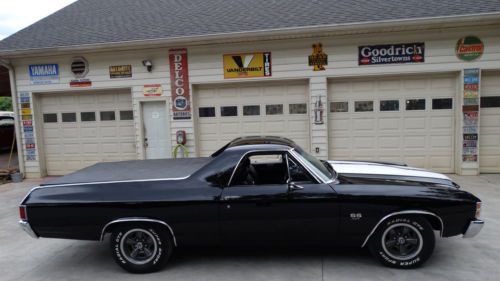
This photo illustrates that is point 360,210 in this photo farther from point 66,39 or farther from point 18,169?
point 18,169

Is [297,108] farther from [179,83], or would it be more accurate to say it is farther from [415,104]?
[179,83]

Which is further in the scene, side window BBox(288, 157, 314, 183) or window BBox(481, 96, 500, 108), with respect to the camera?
window BBox(481, 96, 500, 108)

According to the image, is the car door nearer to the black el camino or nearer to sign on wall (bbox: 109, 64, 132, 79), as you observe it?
the black el camino

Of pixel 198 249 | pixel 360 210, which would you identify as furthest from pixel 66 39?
pixel 360 210

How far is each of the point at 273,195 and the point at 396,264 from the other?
59.6 inches

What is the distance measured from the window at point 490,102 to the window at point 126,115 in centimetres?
895

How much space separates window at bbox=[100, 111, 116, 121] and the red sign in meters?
1.93

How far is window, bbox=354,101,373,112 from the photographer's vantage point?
8.41 m

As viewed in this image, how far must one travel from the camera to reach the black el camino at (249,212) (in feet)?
11.7

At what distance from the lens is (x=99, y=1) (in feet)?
39.1

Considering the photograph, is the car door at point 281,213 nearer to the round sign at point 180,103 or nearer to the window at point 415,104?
the round sign at point 180,103

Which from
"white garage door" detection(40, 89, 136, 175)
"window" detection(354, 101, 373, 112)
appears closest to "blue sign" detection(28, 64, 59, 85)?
"white garage door" detection(40, 89, 136, 175)

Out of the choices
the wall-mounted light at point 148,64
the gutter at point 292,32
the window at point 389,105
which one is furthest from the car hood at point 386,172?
the wall-mounted light at point 148,64

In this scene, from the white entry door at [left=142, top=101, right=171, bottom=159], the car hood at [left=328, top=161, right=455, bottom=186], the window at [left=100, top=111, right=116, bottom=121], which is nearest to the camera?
the car hood at [left=328, top=161, right=455, bottom=186]
